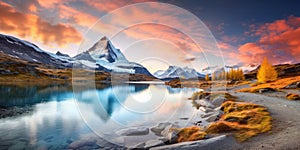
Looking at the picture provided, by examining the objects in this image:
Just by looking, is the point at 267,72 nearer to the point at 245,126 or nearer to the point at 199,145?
the point at 245,126

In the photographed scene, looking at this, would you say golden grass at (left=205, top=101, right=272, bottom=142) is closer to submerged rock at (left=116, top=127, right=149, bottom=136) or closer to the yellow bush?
submerged rock at (left=116, top=127, right=149, bottom=136)

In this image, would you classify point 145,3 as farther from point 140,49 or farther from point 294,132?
point 294,132

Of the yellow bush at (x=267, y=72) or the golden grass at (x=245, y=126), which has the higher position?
the yellow bush at (x=267, y=72)

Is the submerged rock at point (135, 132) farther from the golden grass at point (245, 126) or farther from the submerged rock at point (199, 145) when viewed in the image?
the golden grass at point (245, 126)

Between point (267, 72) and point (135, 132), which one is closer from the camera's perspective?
point (135, 132)

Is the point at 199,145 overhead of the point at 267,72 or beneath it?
beneath

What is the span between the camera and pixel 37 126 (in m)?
21.2

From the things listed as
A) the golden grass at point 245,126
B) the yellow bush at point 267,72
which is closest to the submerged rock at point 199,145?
the golden grass at point 245,126

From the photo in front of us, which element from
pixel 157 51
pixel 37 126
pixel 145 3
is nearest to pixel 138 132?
pixel 157 51

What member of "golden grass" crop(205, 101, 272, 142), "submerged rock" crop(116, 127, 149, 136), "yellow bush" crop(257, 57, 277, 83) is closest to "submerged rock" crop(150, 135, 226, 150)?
"golden grass" crop(205, 101, 272, 142)

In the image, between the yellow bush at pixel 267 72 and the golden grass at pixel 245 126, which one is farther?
the yellow bush at pixel 267 72

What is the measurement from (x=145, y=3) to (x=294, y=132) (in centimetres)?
1346

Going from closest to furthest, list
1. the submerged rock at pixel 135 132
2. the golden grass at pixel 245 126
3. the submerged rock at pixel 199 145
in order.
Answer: the submerged rock at pixel 199 145 → the golden grass at pixel 245 126 → the submerged rock at pixel 135 132

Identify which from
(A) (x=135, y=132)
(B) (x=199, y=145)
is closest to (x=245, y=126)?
(B) (x=199, y=145)
